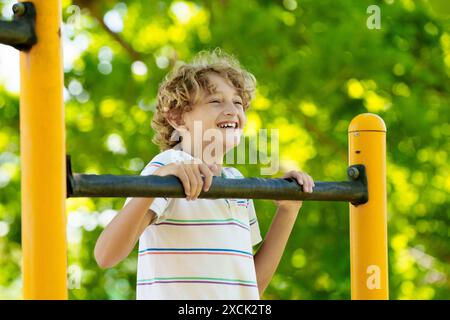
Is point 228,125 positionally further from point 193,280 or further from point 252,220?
point 193,280

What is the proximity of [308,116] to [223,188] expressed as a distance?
3253mm

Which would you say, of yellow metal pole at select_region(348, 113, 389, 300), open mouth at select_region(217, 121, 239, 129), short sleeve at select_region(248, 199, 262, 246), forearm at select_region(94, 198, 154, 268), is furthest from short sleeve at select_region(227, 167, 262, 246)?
forearm at select_region(94, 198, 154, 268)

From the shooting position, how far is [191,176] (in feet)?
4.53

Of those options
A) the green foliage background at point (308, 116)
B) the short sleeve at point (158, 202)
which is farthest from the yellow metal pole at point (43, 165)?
the green foliage background at point (308, 116)

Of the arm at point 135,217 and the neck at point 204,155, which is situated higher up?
the neck at point 204,155

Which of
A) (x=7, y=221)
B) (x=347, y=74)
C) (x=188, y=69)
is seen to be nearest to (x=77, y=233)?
(x=7, y=221)

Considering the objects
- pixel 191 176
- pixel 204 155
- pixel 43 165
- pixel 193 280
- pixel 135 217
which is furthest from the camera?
pixel 204 155

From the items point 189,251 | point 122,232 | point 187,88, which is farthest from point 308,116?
point 122,232

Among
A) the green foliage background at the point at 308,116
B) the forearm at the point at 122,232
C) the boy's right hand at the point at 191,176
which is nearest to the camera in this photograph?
the boy's right hand at the point at 191,176

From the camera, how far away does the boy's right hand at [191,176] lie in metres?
1.38

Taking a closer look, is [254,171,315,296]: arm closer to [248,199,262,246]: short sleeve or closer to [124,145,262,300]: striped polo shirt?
[248,199,262,246]: short sleeve

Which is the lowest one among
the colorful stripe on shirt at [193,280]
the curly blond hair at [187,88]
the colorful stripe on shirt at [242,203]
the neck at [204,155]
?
the colorful stripe on shirt at [193,280]

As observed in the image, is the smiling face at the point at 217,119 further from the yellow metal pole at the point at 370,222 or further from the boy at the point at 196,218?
the yellow metal pole at the point at 370,222
